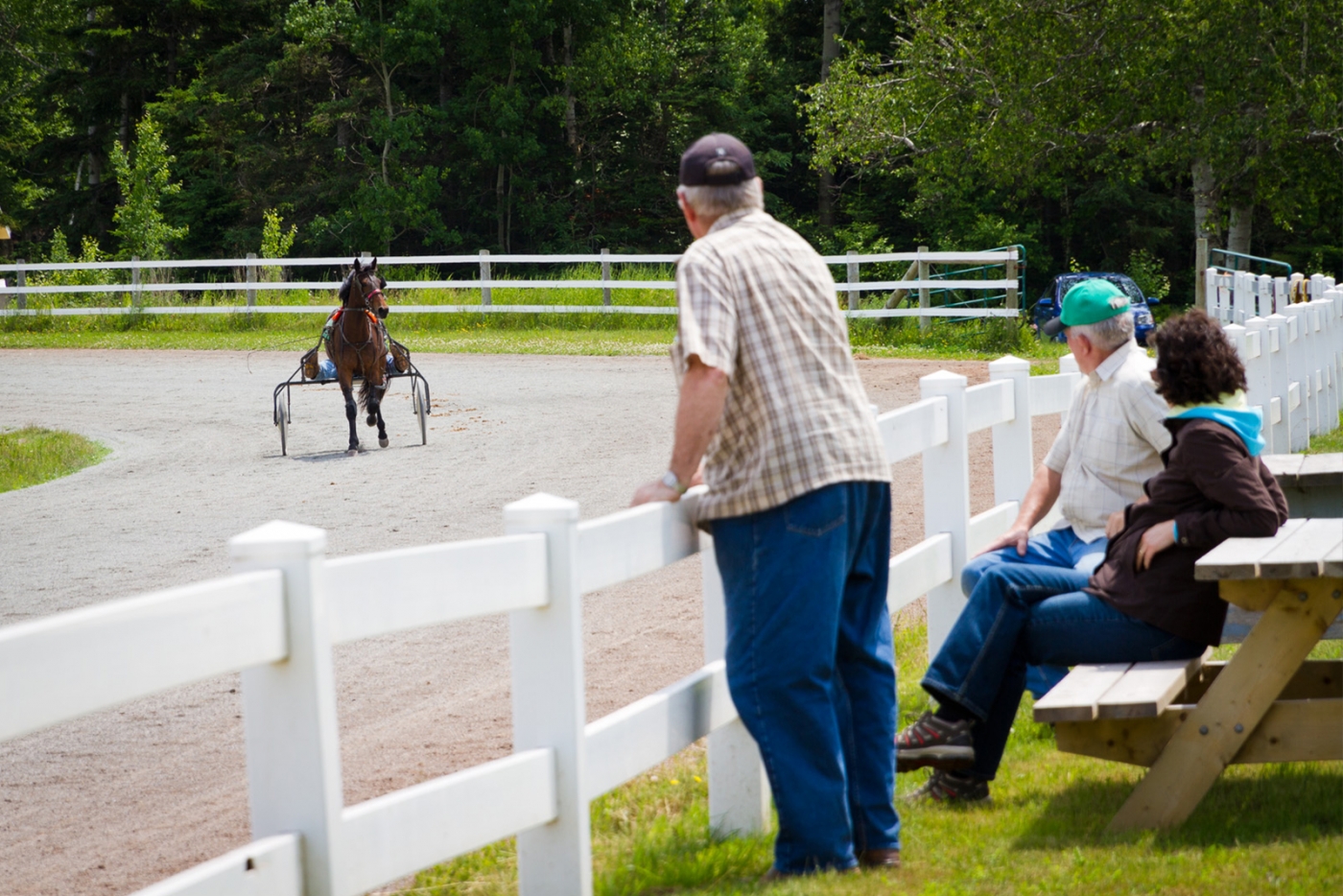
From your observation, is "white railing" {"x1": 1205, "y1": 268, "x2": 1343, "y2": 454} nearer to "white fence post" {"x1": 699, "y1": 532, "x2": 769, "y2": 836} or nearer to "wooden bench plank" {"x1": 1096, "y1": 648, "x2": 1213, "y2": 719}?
"wooden bench plank" {"x1": 1096, "y1": 648, "x2": 1213, "y2": 719}

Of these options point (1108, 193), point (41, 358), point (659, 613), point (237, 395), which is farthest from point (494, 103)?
point (659, 613)

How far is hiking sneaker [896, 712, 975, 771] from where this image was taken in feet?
14.3

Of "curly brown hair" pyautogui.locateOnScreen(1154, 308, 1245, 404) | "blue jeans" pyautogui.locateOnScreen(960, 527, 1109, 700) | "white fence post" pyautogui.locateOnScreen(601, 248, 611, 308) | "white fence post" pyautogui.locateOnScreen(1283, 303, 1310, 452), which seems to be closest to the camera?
"curly brown hair" pyautogui.locateOnScreen(1154, 308, 1245, 404)

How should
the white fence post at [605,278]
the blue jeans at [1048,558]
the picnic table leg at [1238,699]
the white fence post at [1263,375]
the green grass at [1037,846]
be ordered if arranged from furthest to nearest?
1. the white fence post at [605,278]
2. the white fence post at [1263,375]
3. the blue jeans at [1048,558]
4. the picnic table leg at [1238,699]
5. the green grass at [1037,846]

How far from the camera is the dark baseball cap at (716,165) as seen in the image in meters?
3.73

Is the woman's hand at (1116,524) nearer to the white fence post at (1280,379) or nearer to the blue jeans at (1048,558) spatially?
the blue jeans at (1048,558)

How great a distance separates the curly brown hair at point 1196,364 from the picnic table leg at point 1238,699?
645 millimetres

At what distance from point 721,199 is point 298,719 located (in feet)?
5.87

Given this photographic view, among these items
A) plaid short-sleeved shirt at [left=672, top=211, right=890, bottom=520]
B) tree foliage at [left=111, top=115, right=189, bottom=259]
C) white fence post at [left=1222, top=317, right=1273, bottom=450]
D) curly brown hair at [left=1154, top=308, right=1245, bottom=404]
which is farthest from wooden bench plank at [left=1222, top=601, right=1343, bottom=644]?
tree foliage at [left=111, top=115, right=189, bottom=259]

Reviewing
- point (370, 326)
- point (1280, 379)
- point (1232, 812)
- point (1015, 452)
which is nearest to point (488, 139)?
point (370, 326)

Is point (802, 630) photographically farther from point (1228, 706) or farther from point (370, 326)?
point (370, 326)

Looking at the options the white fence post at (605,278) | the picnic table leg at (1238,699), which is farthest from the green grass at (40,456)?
the white fence post at (605,278)

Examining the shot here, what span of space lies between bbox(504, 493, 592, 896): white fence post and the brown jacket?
183 centimetres

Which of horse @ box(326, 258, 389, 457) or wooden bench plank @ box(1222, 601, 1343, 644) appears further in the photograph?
horse @ box(326, 258, 389, 457)
